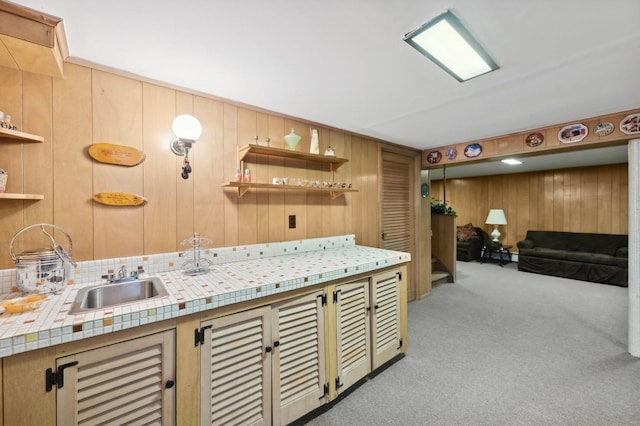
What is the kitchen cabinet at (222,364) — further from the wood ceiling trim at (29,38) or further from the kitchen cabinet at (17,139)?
the wood ceiling trim at (29,38)

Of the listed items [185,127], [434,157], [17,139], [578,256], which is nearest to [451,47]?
[185,127]

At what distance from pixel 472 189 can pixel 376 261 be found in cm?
654

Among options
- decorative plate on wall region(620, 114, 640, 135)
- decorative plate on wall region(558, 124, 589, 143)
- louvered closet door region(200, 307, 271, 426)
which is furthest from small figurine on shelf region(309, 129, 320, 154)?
decorative plate on wall region(620, 114, 640, 135)

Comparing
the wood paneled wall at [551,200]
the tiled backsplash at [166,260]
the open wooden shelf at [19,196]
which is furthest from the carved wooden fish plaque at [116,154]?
the wood paneled wall at [551,200]

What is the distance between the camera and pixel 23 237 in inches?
56.7

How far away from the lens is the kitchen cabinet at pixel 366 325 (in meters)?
1.91

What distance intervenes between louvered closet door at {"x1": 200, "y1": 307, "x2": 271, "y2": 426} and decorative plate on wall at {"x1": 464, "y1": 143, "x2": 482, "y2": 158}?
3253 mm

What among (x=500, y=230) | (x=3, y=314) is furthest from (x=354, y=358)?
(x=500, y=230)

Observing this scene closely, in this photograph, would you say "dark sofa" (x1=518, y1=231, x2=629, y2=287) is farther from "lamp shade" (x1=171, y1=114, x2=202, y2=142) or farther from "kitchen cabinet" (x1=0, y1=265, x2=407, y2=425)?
"lamp shade" (x1=171, y1=114, x2=202, y2=142)

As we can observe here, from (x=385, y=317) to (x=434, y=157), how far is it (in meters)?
2.57

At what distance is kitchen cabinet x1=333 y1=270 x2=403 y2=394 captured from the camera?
6.27 feet

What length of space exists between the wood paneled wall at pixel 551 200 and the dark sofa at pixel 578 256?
448 mm

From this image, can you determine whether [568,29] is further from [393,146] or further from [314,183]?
[393,146]

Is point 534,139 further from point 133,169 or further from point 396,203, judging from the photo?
point 133,169
